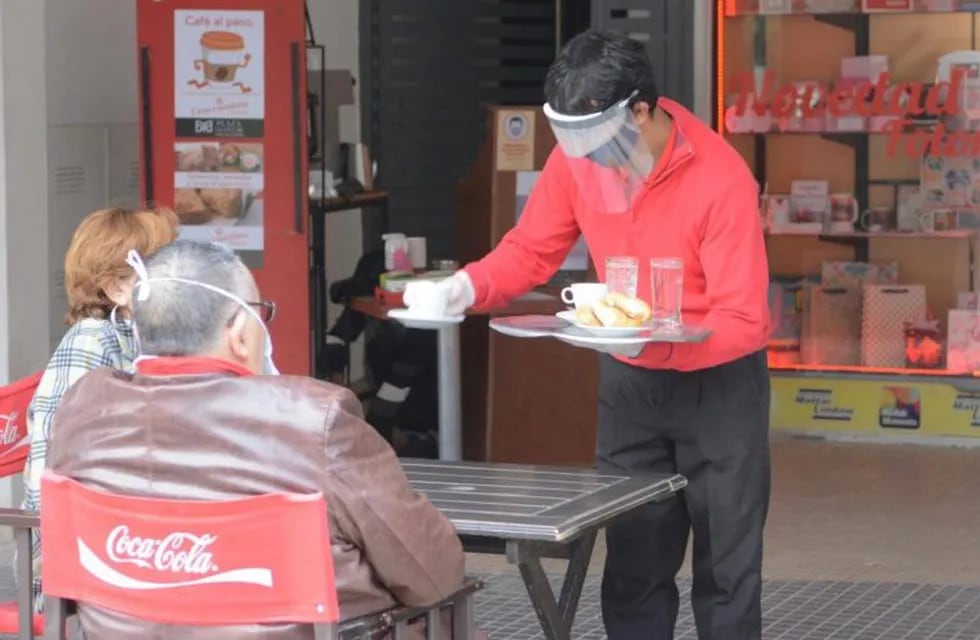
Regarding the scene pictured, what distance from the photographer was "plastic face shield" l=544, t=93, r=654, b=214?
421cm

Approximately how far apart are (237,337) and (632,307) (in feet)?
3.53

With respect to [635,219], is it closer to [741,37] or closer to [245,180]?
[245,180]

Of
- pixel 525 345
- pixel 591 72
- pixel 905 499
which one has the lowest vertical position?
pixel 905 499

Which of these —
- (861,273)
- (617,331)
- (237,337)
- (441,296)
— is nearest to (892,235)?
(861,273)

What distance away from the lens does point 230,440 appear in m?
3.18

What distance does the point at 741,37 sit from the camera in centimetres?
907

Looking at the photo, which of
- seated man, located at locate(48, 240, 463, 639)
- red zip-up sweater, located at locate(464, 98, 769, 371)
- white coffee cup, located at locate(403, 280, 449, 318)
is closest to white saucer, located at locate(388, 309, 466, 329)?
white coffee cup, located at locate(403, 280, 449, 318)

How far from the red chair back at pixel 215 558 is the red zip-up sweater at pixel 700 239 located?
1.39 meters

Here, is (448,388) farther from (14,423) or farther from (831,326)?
(831,326)

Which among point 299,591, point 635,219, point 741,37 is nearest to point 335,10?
point 741,37

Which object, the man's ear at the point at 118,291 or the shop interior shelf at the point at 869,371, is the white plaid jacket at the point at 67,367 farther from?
the shop interior shelf at the point at 869,371

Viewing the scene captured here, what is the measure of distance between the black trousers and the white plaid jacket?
45.4 inches

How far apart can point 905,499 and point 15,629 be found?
4595 millimetres

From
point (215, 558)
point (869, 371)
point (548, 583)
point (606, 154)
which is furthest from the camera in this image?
point (869, 371)
